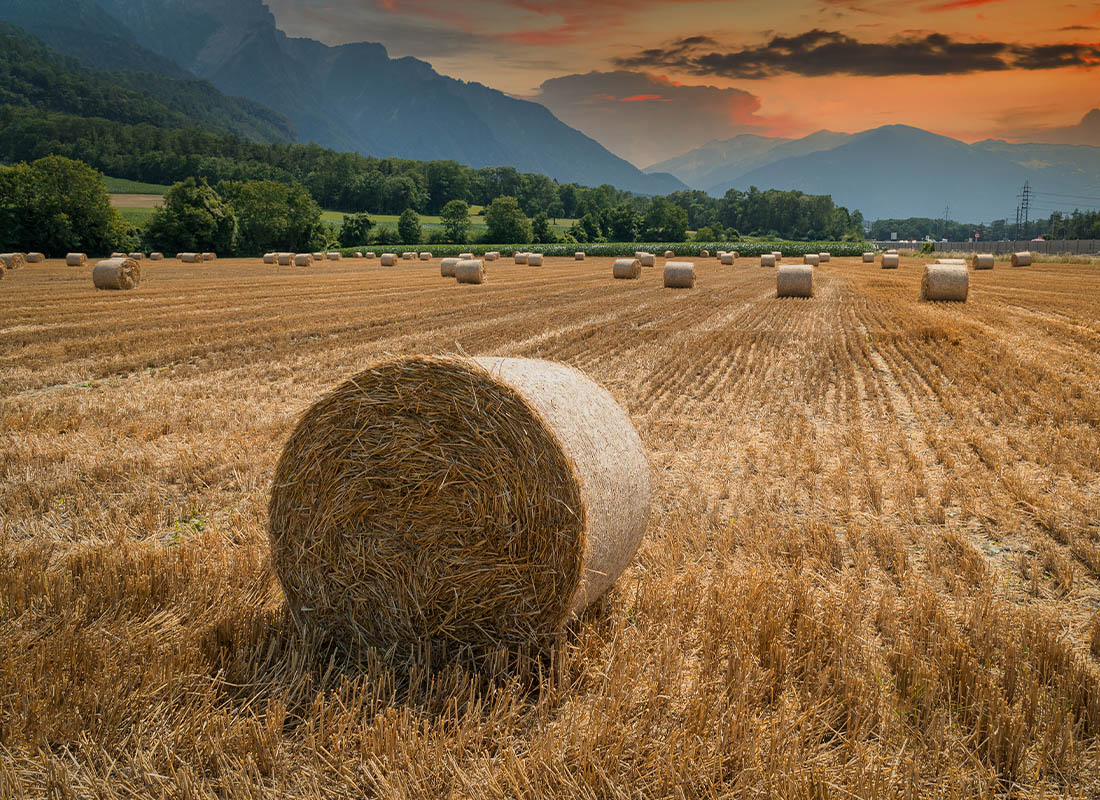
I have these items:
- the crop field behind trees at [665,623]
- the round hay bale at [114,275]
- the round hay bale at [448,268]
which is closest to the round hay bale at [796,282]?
the crop field behind trees at [665,623]

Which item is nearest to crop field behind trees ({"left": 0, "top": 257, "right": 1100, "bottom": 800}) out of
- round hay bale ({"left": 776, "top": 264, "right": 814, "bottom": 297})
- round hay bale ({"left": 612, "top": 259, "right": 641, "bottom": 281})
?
round hay bale ({"left": 776, "top": 264, "right": 814, "bottom": 297})

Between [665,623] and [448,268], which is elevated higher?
[448,268]

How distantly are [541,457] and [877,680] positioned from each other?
2080 mm

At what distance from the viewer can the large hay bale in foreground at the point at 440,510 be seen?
4.10 meters

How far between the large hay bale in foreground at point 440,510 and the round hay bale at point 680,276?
26179mm

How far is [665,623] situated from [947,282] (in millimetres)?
21460

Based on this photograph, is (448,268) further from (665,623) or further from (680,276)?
(665,623)

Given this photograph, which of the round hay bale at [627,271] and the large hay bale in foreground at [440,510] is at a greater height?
the round hay bale at [627,271]

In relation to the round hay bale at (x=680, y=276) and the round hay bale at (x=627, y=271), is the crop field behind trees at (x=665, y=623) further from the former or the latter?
the round hay bale at (x=627, y=271)

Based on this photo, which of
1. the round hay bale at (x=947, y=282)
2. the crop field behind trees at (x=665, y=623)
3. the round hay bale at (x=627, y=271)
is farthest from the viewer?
the round hay bale at (x=627, y=271)

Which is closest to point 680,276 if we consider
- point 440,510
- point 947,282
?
point 947,282

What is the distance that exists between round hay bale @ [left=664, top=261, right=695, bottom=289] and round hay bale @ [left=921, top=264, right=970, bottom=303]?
923 cm

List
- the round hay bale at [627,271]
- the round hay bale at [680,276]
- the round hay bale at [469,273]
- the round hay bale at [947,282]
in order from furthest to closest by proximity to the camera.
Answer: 1. the round hay bale at [627,271]
2. the round hay bale at [469,273]
3. the round hay bale at [680,276]
4. the round hay bale at [947,282]

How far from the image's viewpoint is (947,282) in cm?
2217
